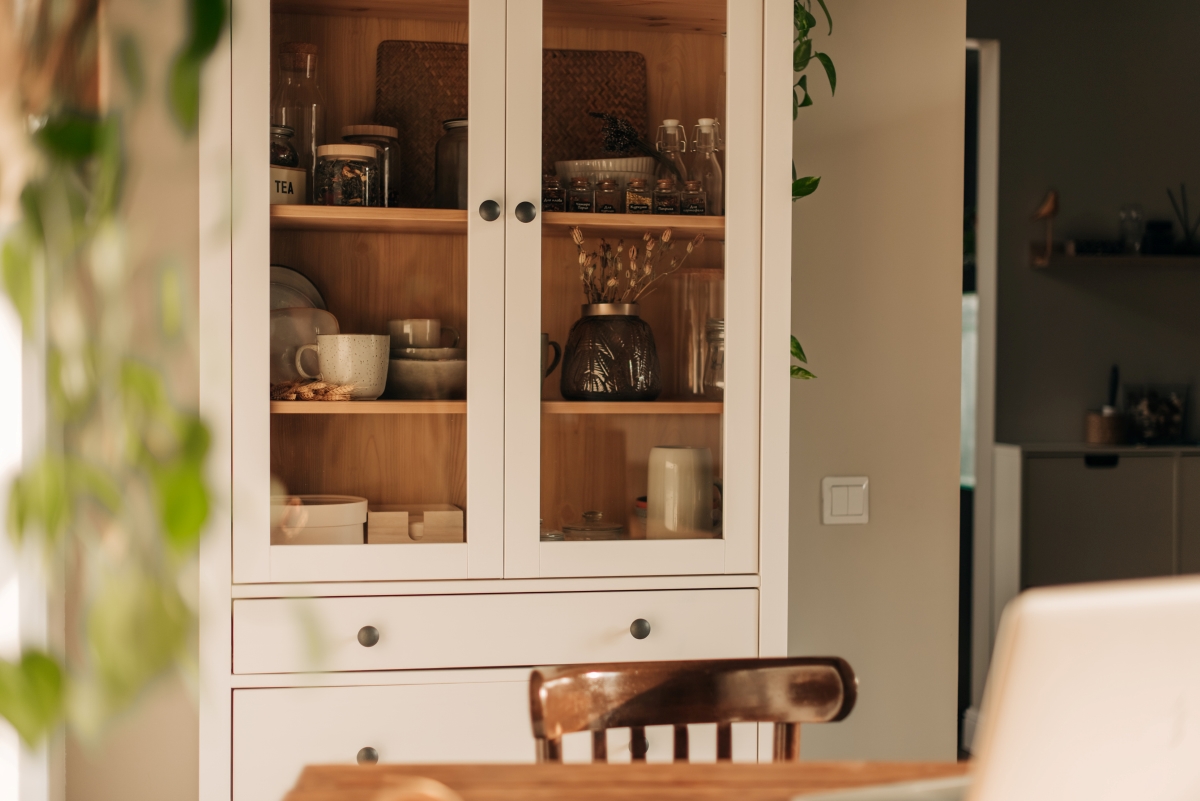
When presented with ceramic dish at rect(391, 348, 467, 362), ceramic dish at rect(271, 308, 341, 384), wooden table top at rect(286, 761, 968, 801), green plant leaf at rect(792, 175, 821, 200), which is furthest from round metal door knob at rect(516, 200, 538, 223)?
wooden table top at rect(286, 761, 968, 801)

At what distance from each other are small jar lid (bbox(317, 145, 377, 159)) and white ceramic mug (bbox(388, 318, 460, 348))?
0.87 ft

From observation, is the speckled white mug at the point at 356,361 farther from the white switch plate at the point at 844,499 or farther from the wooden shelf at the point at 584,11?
the white switch plate at the point at 844,499

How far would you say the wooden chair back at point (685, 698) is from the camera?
1032 mm

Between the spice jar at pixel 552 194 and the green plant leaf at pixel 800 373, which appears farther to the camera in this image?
the green plant leaf at pixel 800 373

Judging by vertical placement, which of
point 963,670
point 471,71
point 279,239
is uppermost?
point 471,71

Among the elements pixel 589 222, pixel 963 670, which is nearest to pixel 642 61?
pixel 589 222

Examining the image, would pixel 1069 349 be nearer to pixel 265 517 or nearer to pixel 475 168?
pixel 475 168

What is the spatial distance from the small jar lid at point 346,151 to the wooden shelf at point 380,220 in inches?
3.3

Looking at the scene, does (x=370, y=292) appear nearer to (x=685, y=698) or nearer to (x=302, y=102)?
(x=302, y=102)

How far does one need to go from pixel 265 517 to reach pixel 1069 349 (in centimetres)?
297

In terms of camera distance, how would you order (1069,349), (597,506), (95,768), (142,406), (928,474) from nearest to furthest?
(142,406), (597,506), (95,768), (928,474), (1069,349)

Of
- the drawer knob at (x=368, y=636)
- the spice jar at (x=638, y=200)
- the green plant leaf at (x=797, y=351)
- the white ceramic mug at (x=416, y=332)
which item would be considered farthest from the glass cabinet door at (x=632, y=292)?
the green plant leaf at (x=797, y=351)

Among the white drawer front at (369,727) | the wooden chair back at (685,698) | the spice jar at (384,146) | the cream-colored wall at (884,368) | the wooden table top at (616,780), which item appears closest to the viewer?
the wooden table top at (616,780)

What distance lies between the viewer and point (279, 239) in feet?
4.76
